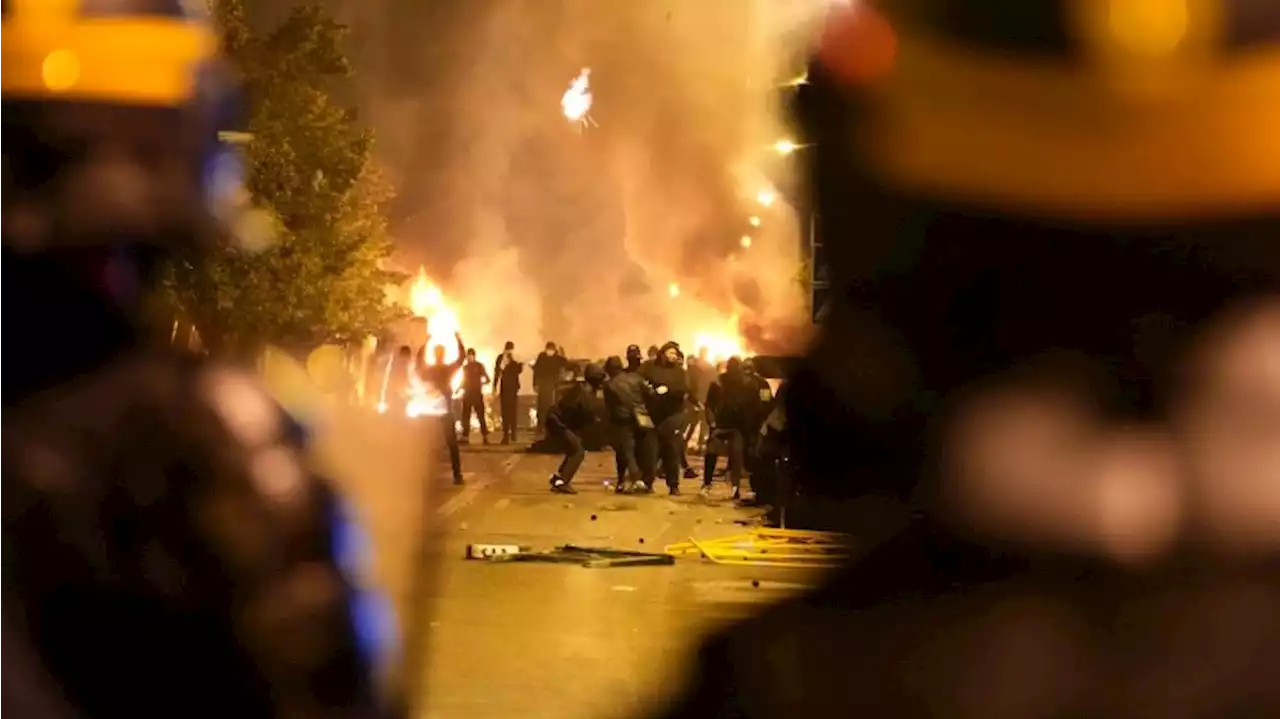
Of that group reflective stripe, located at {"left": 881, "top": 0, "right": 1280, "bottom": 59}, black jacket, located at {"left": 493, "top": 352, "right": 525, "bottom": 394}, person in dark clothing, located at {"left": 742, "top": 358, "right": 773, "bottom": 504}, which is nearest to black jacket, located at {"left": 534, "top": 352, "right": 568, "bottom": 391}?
black jacket, located at {"left": 493, "top": 352, "right": 525, "bottom": 394}

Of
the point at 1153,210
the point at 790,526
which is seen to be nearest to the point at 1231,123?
the point at 1153,210

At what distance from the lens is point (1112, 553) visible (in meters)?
0.77

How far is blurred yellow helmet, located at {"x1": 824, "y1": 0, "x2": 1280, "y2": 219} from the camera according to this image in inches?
27.7

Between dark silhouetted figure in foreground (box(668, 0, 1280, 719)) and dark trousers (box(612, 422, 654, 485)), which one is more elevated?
dark silhouetted figure in foreground (box(668, 0, 1280, 719))

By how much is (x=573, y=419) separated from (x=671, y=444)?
662 millimetres

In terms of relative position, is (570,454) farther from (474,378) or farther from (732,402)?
A: (474,378)

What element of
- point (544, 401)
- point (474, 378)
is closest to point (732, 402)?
point (544, 401)

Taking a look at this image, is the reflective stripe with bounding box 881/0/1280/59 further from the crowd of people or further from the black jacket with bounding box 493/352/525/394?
the black jacket with bounding box 493/352/525/394

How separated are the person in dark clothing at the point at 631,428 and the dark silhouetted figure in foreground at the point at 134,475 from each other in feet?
15.3

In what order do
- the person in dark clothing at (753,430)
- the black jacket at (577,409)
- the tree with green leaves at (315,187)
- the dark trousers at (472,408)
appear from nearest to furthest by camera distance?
the person in dark clothing at (753,430) → the tree with green leaves at (315,187) → the black jacket at (577,409) → the dark trousers at (472,408)

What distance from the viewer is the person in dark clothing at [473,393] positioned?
7340 millimetres

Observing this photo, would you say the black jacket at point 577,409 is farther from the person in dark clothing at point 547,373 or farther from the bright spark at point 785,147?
the bright spark at point 785,147

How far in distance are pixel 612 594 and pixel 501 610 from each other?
1.12 ft

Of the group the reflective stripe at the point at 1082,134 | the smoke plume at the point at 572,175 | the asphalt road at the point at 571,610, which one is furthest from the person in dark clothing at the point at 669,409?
the reflective stripe at the point at 1082,134
